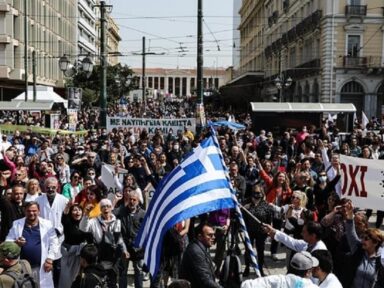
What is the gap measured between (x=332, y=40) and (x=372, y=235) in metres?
39.1

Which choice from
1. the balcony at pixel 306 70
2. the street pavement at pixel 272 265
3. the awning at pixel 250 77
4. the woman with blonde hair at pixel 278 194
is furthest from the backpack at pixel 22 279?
the awning at pixel 250 77

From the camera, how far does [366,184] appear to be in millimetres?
8000

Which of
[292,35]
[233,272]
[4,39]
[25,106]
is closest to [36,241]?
[233,272]

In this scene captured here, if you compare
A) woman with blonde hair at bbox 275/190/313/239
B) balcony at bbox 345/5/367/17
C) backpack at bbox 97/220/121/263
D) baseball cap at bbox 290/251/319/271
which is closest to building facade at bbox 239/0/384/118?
balcony at bbox 345/5/367/17

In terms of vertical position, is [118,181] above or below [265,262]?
above

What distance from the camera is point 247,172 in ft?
36.4

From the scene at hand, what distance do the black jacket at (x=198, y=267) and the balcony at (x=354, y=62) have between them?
39.5 metres

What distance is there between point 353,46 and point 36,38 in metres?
28.9

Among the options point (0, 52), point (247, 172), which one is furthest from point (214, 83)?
point (247, 172)

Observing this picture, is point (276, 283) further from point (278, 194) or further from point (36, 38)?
point (36, 38)

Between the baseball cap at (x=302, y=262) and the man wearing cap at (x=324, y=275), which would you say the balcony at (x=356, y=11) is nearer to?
the man wearing cap at (x=324, y=275)

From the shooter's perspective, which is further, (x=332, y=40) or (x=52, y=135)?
(x=332, y=40)

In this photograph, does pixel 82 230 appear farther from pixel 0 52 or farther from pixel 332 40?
pixel 0 52

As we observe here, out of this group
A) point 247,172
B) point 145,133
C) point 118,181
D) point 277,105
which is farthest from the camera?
point 277,105
